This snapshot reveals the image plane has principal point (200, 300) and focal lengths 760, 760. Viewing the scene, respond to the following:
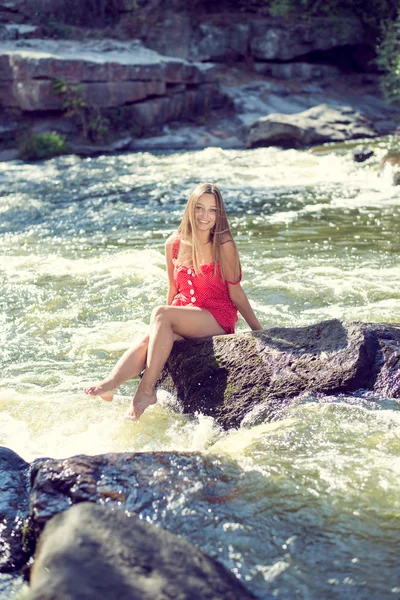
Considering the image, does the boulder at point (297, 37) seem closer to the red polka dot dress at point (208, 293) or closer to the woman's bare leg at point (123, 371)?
the red polka dot dress at point (208, 293)

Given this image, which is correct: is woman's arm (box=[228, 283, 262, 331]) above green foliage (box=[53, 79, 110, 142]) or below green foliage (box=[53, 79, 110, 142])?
above

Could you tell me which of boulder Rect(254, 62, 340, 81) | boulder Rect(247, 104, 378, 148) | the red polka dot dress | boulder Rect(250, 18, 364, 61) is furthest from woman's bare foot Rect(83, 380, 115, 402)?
boulder Rect(250, 18, 364, 61)

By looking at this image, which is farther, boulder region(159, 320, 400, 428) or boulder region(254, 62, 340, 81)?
boulder region(254, 62, 340, 81)

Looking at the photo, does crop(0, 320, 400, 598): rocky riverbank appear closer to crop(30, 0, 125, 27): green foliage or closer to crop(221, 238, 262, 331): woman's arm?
crop(221, 238, 262, 331): woman's arm

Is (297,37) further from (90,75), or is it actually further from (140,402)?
(140,402)

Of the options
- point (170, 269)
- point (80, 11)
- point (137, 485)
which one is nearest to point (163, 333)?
point (170, 269)

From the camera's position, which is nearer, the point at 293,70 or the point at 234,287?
the point at 234,287

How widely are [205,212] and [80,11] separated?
21.7 m

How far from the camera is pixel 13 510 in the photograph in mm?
3189

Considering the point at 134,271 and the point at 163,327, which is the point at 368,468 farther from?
the point at 134,271

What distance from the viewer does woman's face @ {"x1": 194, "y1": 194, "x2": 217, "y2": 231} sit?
4.86 meters

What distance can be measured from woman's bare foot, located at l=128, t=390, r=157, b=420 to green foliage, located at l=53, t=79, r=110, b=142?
15.3m

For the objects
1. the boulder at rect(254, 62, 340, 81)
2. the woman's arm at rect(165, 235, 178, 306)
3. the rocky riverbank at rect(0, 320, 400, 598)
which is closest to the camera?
the rocky riverbank at rect(0, 320, 400, 598)

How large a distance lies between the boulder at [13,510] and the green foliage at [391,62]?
A: 19.4 metres
